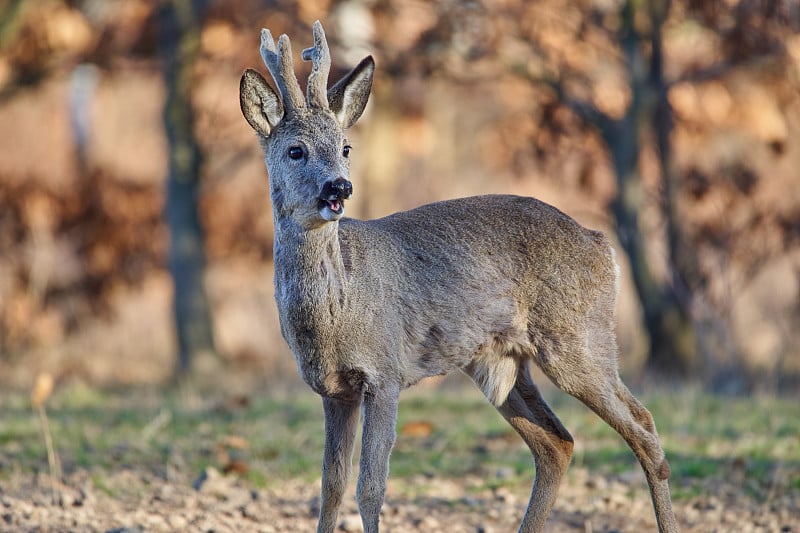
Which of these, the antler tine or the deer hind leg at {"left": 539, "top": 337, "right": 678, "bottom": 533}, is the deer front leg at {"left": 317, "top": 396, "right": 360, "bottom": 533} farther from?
the antler tine

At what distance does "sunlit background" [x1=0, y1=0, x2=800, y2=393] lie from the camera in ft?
42.2

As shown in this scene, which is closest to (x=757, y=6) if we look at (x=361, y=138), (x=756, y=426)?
(x=756, y=426)

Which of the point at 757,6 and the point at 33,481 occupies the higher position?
the point at 757,6

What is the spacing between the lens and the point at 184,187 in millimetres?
13414

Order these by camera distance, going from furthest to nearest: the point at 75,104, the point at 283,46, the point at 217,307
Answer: the point at 75,104 < the point at 217,307 < the point at 283,46

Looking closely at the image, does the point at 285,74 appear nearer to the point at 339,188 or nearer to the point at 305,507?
the point at 339,188

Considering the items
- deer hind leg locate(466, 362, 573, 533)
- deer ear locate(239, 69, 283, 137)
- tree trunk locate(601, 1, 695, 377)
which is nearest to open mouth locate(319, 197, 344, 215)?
deer ear locate(239, 69, 283, 137)

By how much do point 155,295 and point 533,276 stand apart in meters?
12.3

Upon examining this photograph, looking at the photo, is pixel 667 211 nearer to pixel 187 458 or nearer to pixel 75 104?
pixel 187 458

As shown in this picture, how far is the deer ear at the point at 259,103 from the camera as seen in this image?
5.31 meters

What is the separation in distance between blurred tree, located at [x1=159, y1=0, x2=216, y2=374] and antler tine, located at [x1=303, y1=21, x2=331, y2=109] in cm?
814

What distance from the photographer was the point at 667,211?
13.1m

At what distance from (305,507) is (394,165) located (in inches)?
422

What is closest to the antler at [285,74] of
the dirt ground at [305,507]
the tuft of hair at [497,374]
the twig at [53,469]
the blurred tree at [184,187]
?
the tuft of hair at [497,374]
